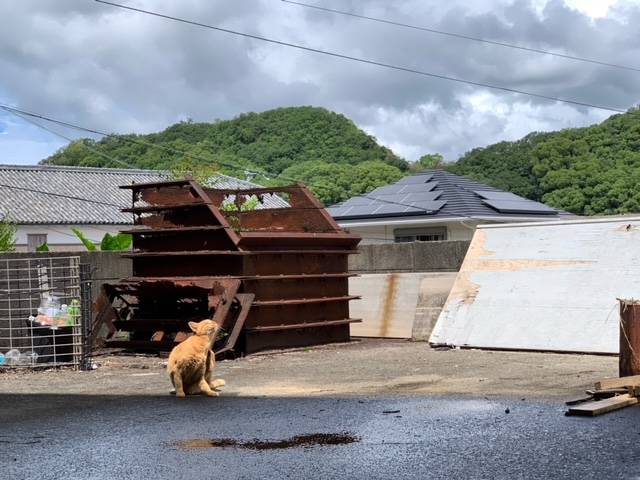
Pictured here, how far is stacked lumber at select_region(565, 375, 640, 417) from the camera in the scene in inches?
291

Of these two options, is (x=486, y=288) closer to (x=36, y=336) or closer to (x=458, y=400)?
(x=458, y=400)

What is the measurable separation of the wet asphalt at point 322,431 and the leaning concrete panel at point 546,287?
4.51 meters

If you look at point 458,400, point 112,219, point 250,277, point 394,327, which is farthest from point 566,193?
point 458,400

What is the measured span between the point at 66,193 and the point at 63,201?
118 cm

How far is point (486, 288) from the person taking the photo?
13.8 metres

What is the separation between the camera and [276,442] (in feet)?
21.4

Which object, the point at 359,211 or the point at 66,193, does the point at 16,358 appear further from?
the point at 66,193

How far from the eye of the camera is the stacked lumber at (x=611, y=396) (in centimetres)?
740

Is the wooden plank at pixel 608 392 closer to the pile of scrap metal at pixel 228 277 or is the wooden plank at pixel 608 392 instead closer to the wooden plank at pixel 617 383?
the wooden plank at pixel 617 383

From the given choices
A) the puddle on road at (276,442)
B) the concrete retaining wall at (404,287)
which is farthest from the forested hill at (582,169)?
the puddle on road at (276,442)

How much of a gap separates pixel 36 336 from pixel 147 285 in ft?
6.01

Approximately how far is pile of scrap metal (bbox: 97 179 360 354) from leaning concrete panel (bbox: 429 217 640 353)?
2163 mm

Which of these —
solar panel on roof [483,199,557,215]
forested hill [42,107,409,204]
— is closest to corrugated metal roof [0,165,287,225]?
forested hill [42,107,409,204]

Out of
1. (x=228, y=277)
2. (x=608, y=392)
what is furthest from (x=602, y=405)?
(x=228, y=277)
